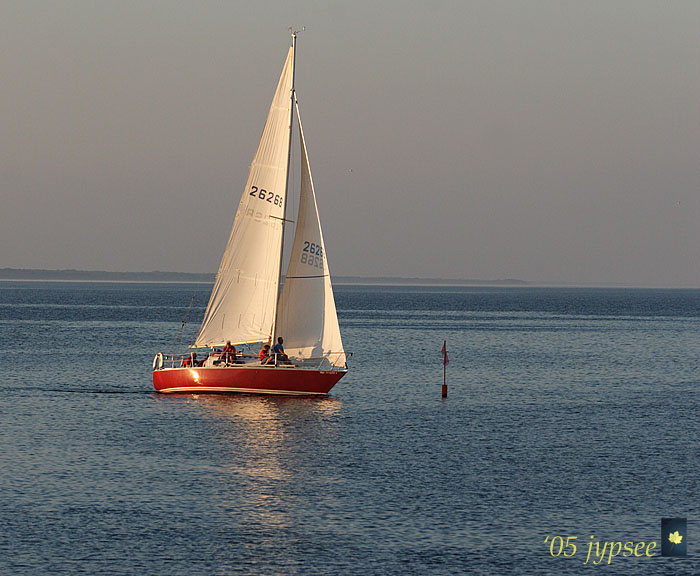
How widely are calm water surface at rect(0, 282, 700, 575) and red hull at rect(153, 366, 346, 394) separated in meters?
0.96

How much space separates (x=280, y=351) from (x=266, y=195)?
8122mm

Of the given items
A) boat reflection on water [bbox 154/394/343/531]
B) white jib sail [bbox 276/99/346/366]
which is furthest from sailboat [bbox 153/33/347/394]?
boat reflection on water [bbox 154/394/343/531]

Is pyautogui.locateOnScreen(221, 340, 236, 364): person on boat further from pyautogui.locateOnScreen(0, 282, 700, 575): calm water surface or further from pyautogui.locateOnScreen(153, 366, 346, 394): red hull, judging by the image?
pyautogui.locateOnScreen(0, 282, 700, 575): calm water surface

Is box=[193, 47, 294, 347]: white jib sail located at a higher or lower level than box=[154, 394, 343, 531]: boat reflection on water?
higher

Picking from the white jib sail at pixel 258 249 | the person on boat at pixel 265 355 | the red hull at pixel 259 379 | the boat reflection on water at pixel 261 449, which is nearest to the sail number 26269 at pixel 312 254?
the white jib sail at pixel 258 249

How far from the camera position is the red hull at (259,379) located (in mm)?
51688

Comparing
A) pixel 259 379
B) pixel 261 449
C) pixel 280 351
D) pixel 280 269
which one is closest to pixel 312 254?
pixel 280 269

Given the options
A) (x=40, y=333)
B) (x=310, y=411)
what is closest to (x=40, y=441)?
(x=310, y=411)

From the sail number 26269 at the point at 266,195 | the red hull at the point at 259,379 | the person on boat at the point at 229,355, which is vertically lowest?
the red hull at the point at 259,379

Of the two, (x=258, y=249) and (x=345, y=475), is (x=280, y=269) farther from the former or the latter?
(x=345, y=475)

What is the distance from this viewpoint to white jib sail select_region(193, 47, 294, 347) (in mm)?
53531

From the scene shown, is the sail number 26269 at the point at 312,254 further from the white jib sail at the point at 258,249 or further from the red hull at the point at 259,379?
the red hull at the point at 259,379

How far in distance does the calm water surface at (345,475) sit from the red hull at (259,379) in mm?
959

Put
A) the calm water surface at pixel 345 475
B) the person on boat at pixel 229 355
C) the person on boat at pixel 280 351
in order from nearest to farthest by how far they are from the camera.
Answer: the calm water surface at pixel 345 475
the person on boat at pixel 280 351
the person on boat at pixel 229 355
